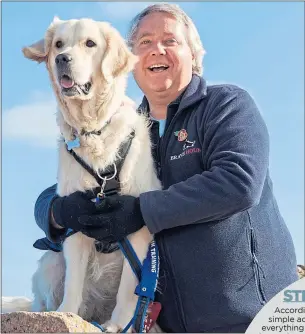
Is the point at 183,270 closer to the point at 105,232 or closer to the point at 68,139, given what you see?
the point at 105,232

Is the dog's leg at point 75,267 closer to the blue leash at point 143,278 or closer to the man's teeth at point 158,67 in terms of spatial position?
the blue leash at point 143,278

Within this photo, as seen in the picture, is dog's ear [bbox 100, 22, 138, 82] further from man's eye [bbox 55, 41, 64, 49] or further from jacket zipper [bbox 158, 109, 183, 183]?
jacket zipper [bbox 158, 109, 183, 183]

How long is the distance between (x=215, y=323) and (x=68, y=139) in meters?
1.59

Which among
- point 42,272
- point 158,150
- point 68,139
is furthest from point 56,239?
point 158,150

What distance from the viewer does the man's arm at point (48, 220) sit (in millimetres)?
3758

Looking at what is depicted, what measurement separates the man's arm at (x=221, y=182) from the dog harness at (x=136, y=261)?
0.95ft

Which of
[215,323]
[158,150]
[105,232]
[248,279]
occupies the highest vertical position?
[158,150]

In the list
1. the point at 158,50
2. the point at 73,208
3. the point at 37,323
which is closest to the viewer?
the point at 37,323

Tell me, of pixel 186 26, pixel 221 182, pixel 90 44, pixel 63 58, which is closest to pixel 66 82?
pixel 63 58

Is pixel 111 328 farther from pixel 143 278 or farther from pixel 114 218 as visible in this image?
pixel 114 218

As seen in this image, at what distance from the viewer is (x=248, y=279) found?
11.1ft

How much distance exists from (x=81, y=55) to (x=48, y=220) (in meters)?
1.17

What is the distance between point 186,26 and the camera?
4371mm

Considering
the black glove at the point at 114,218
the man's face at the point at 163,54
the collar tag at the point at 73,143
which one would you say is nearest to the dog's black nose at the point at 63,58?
the collar tag at the point at 73,143
